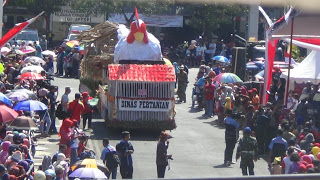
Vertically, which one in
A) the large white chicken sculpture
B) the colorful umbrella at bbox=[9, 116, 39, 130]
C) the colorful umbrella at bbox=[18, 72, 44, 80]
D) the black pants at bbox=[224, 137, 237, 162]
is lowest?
the black pants at bbox=[224, 137, 237, 162]

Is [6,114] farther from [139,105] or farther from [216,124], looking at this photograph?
[216,124]

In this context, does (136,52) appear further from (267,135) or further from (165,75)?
(267,135)

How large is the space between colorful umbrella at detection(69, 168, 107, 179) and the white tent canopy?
508 inches

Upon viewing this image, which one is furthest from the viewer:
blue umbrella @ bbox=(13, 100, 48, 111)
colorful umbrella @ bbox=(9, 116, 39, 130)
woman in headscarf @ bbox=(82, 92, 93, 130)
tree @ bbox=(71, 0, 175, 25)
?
tree @ bbox=(71, 0, 175, 25)

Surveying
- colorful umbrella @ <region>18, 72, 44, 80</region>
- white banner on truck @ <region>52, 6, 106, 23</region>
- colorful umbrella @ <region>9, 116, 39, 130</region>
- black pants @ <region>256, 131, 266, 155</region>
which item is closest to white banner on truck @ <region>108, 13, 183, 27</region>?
white banner on truck @ <region>52, 6, 106, 23</region>

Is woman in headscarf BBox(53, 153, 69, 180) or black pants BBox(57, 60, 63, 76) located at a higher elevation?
woman in headscarf BBox(53, 153, 69, 180)

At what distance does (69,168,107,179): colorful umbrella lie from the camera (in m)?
12.9

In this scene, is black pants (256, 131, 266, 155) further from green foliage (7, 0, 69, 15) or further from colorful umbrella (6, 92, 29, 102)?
green foliage (7, 0, 69, 15)

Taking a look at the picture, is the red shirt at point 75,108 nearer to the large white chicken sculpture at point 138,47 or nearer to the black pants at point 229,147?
the large white chicken sculpture at point 138,47

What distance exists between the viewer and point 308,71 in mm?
25406

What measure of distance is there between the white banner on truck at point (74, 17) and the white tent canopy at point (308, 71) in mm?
25994

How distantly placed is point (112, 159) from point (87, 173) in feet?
8.73

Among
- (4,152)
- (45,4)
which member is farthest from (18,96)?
(45,4)

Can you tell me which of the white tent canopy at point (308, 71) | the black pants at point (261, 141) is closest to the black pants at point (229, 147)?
the black pants at point (261, 141)
